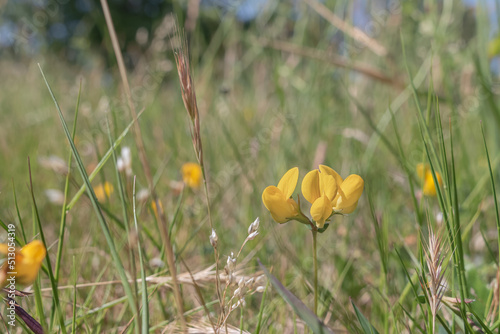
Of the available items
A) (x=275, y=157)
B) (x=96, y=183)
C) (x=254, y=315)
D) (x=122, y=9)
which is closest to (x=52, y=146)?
(x=96, y=183)

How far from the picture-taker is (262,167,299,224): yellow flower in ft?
1.91

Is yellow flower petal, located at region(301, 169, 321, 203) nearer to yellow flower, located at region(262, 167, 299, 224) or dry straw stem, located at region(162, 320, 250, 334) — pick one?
yellow flower, located at region(262, 167, 299, 224)

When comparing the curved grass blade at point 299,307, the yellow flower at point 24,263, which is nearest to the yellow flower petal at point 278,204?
the curved grass blade at point 299,307

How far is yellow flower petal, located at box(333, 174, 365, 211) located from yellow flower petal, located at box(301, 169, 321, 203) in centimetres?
4

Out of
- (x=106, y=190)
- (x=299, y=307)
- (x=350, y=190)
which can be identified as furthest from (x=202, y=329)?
(x=106, y=190)

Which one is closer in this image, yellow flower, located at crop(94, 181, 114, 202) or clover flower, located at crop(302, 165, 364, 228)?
clover flower, located at crop(302, 165, 364, 228)

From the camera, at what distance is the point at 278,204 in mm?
589

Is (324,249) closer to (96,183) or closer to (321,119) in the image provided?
(321,119)

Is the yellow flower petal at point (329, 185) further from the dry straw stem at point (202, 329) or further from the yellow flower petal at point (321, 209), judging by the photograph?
the dry straw stem at point (202, 329)

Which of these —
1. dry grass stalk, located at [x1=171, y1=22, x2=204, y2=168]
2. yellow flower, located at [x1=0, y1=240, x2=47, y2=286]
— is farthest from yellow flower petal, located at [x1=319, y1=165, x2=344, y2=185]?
yellow flower, located at [x1=0, y1=240, x2=47, y2=286]

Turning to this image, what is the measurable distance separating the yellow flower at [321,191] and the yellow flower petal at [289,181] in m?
0.02

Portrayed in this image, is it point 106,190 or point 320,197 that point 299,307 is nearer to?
point 320,197

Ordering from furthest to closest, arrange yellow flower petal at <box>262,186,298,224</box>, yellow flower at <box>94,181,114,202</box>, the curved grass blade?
yellow flower at <box>94,181,114,202</box> < yellow flower petal at <box>262,186,298,224</box> < the curved grass blade

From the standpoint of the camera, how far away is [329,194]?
61 centimetres
